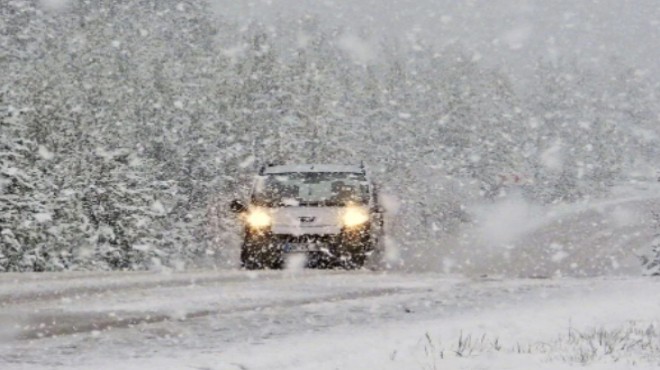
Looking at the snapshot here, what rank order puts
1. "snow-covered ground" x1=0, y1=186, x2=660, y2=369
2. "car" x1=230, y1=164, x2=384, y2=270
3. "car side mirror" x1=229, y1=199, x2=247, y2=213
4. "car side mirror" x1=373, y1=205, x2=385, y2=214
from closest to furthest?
"snow-covered ground" x1=0, y1=186, x2=660, y2=369 → "car" x1=230, y1=164, x2=384, y2=270 → "car side mirror" x1=229, y1=199, x2=247, y2=213 → "car side mirror" x1=373, y1=205, x2=385, y2=214

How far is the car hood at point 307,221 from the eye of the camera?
46.5ft

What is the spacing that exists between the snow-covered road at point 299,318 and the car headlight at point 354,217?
2.56m

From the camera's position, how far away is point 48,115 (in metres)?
23.2

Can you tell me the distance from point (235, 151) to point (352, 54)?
57.1m

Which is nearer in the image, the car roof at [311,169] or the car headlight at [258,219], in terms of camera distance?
the car headlight at [258,219]

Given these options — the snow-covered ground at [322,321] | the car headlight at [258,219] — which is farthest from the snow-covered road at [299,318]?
the car headlight at [258,219]

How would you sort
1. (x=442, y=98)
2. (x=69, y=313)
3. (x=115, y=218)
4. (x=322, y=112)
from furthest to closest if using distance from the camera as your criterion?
(x=442, y=98), (x=322, y=112), (x=115, y=218), (x=69, y=313)

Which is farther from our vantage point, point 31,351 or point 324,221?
point 324,221

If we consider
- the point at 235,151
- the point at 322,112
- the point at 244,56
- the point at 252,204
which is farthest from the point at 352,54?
the point at 252,204

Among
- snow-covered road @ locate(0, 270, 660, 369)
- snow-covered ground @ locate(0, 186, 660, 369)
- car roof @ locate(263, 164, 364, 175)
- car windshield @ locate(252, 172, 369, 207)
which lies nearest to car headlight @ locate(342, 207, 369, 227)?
car windshield @ locate(252, 172, 369, 207)

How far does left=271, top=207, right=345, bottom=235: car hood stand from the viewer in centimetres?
A: 1419

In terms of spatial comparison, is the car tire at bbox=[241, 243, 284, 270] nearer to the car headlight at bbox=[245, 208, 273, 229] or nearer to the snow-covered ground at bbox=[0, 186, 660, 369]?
the car headlight at bbox=[245, 208, 273, 229]

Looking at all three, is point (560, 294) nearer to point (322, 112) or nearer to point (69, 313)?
point (69, 313)

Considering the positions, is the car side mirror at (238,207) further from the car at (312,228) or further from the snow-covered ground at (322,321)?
the snow-covered ground at (322,321)
